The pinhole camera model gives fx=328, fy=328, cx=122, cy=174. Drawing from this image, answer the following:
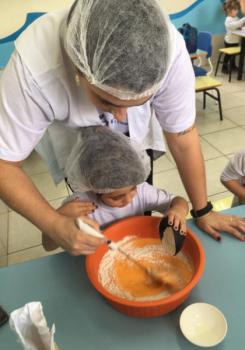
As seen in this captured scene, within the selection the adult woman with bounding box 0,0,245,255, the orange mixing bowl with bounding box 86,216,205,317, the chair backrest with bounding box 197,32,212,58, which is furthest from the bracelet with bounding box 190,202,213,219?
the chair backrest with bounding box 197,32,212,58

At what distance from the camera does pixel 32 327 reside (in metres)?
0.53

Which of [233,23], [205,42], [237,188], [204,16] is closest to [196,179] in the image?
[237,188]

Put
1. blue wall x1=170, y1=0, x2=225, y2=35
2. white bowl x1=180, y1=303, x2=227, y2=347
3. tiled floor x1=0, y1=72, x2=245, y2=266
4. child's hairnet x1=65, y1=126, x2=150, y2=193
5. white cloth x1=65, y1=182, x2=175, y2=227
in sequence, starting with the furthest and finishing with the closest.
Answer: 1. blue wall x1=170, y1=0, x2=225, y2=35
2. tiled floor x1=0, y1=72, x2=245, y2=266
3. white cloth x1=65, y1=182, x2=175, y2=227
4. child's hairnet x1=65, y1=126, x2=150, y2=193
5. white bowl x1=180, y1=303, x2=227, y2=347

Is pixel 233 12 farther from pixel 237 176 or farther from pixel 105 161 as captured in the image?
pixel 105 161

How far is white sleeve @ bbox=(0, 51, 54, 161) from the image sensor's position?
2.49 ft

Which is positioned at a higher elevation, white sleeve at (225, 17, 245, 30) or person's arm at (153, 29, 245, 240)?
person's arm at (153, 29, 245, 240)

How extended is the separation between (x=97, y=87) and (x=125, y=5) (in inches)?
6.2

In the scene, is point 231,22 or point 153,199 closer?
point 153,199

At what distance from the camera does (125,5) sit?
0.60m

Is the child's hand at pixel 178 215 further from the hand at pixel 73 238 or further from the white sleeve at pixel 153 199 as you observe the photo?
the hand at pixel 73 238

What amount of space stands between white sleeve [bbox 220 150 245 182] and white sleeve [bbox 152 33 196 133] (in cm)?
48

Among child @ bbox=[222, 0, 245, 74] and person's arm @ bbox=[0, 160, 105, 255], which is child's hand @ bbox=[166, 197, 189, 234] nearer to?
person's arm @ bbox=[0, 160, 105, 255]

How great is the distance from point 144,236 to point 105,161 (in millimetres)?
245

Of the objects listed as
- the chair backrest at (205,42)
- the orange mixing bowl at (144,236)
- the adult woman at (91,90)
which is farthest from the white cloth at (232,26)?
the orange mixing bowl at (144,236)
